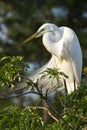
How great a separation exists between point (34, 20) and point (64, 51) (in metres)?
11.5

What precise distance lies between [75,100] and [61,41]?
2.42 meters

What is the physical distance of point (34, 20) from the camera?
18.2m

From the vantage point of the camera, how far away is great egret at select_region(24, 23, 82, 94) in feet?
21.3

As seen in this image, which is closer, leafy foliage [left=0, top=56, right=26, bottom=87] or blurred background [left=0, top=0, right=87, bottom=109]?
leafy foliage [left=0, top=56, right=26, bottom=87]

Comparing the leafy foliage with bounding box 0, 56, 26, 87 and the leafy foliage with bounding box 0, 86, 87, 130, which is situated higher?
the leafy foliage with bounding box 0, 56, 26, 87

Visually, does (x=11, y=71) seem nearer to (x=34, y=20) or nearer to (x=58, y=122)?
(x=58, y=122)

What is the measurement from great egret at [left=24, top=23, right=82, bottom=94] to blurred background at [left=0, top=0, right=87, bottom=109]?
1088 centimetres

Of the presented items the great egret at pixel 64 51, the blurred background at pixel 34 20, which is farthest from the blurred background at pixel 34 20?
the great egret at pixel 64 51

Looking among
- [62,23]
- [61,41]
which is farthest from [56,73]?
[62,23]

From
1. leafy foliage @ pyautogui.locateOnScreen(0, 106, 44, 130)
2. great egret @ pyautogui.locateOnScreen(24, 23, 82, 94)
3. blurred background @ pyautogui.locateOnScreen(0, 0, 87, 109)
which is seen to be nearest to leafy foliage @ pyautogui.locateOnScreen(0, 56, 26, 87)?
leafy foliage @ pyautogui.locateOnScreen(0, 106, 44, 130)

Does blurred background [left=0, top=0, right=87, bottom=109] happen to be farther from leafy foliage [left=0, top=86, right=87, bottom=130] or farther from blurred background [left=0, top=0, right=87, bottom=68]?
leafy foliage [left=0, top=86, right=87, bottom=130]

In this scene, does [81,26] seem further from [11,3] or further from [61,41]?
[61,41]

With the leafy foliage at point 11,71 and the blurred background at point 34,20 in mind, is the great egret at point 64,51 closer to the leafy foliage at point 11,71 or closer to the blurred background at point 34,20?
the leafy foliage at point 11,71

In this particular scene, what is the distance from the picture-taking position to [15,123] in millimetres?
4371
